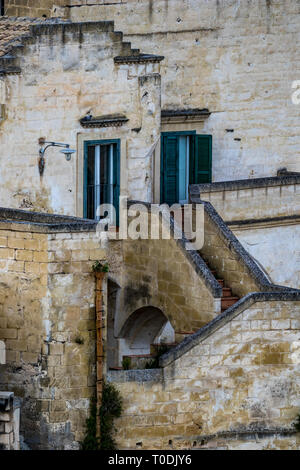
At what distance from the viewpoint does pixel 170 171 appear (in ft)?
162

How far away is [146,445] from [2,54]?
10922 mm

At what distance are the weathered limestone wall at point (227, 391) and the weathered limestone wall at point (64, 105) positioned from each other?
7.53 meters

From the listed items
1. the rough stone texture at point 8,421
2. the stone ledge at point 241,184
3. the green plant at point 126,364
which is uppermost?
the stone ledge at point 241,184

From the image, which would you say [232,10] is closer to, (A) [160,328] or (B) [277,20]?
(B) [277,20]

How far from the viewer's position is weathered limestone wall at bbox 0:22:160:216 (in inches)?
1770

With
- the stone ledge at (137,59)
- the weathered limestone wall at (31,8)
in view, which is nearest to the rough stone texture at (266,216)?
the stone ledge at (137,59)

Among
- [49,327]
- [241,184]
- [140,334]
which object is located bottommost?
[49,327]

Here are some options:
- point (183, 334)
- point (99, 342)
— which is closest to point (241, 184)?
point (183, 334)

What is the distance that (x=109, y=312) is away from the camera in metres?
45.4

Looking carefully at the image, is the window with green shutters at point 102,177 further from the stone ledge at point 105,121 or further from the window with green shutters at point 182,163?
the window with green shutters at point 182,163

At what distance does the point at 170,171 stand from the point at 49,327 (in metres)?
12.1

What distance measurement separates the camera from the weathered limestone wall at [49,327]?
125 feet

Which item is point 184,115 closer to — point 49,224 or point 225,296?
point 225,296

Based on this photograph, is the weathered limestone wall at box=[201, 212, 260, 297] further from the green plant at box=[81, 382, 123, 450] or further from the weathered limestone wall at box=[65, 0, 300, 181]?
the weathered limestone wall at box=[65, 0, 300, 181]
